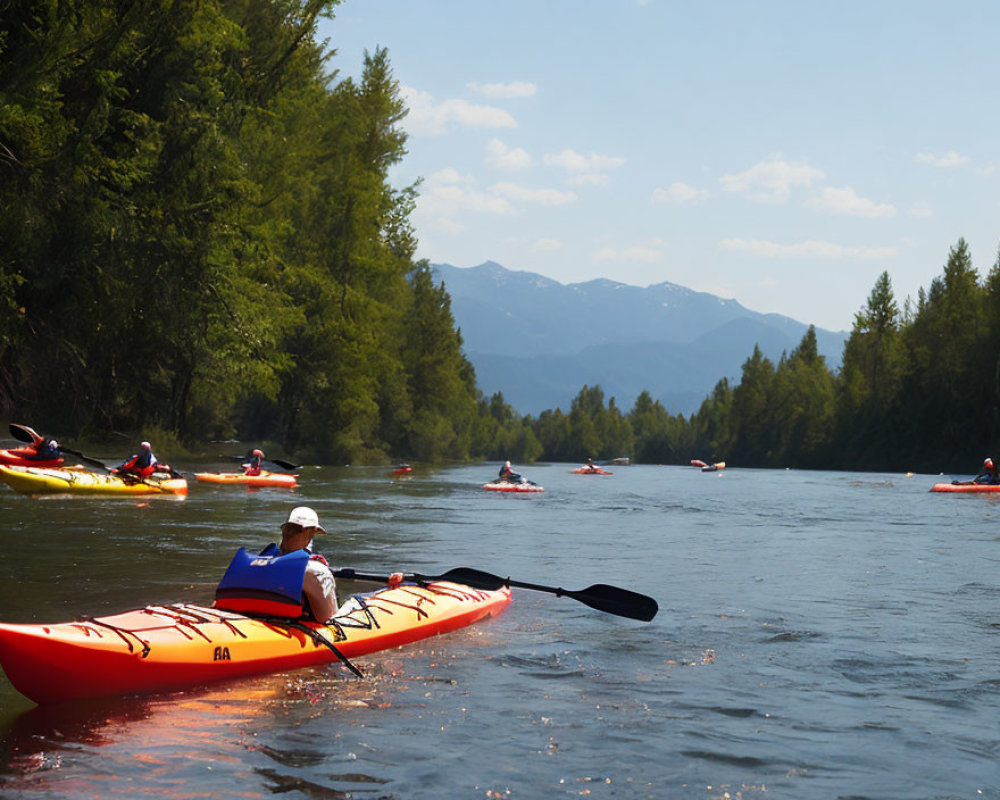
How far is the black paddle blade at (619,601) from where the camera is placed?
1072cm

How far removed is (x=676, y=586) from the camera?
46.5 feet

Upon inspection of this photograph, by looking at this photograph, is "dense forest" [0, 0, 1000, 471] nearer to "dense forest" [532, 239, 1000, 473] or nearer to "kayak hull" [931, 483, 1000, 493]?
"kayak hull" [931, 483, 1000, 493]

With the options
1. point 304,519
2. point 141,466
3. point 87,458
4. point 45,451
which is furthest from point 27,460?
point 304,519

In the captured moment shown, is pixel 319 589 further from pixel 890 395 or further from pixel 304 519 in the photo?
pixel 890 395

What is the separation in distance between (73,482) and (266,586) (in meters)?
15.7

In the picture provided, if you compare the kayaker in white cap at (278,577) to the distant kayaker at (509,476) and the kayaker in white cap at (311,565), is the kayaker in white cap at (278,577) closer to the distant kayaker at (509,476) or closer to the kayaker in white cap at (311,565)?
the kayaker in white cap at (311,565)

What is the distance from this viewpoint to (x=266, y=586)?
8398 mm

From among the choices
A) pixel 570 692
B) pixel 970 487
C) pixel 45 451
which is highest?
pixel 970 487

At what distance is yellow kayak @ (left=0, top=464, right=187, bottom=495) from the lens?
21.8m

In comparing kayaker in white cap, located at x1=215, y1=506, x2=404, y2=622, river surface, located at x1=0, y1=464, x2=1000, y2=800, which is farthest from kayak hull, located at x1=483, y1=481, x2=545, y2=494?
kayaker in white cap, located at x1=215, y1=506, x2=404, y2=622

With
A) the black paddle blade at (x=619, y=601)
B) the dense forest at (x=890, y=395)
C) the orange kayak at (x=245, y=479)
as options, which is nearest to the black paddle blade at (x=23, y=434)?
the orange kayak at (x=245, y=479)

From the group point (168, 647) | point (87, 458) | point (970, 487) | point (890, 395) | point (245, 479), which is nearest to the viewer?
point (168, 647)

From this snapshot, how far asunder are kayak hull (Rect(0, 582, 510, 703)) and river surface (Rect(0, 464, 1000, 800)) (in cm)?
15

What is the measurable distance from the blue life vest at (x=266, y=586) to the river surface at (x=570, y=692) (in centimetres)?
57
